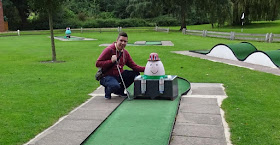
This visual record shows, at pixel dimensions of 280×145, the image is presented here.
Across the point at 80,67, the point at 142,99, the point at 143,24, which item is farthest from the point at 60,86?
the point at 143,24

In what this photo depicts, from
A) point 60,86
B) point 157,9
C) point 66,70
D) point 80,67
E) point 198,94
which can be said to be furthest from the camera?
point 157,9

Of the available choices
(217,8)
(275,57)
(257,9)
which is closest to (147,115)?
(275,57)

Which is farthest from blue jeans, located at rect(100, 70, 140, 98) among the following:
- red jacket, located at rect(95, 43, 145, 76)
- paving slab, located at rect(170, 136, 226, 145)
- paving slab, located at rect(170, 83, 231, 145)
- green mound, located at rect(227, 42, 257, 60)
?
green mound, located at rect(227, 42, 257, 60)

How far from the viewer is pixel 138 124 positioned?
4332 millimetres

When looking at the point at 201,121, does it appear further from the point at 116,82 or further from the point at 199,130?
the point at 116,82

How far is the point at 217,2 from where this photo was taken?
34.6 meters

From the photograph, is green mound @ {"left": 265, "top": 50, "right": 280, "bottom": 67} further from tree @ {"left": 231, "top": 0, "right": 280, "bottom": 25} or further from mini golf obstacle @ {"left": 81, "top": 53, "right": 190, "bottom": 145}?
tree @ {"left": 231, "top": 0, "right": 280, "bottom": 25}

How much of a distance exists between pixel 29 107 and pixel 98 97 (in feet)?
4.52

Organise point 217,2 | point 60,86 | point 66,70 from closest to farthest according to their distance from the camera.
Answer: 1. point 60,86
2. point 66,70
3. point 217,2

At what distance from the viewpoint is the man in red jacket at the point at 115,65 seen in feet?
18.6

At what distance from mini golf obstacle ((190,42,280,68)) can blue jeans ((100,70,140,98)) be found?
5.96m

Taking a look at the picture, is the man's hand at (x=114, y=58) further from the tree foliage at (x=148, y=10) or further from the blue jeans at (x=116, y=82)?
the tree foliage at (x=148, y=10)

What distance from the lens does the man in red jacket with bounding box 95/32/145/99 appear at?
566cm

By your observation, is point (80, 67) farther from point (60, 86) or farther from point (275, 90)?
point (275, 90)
